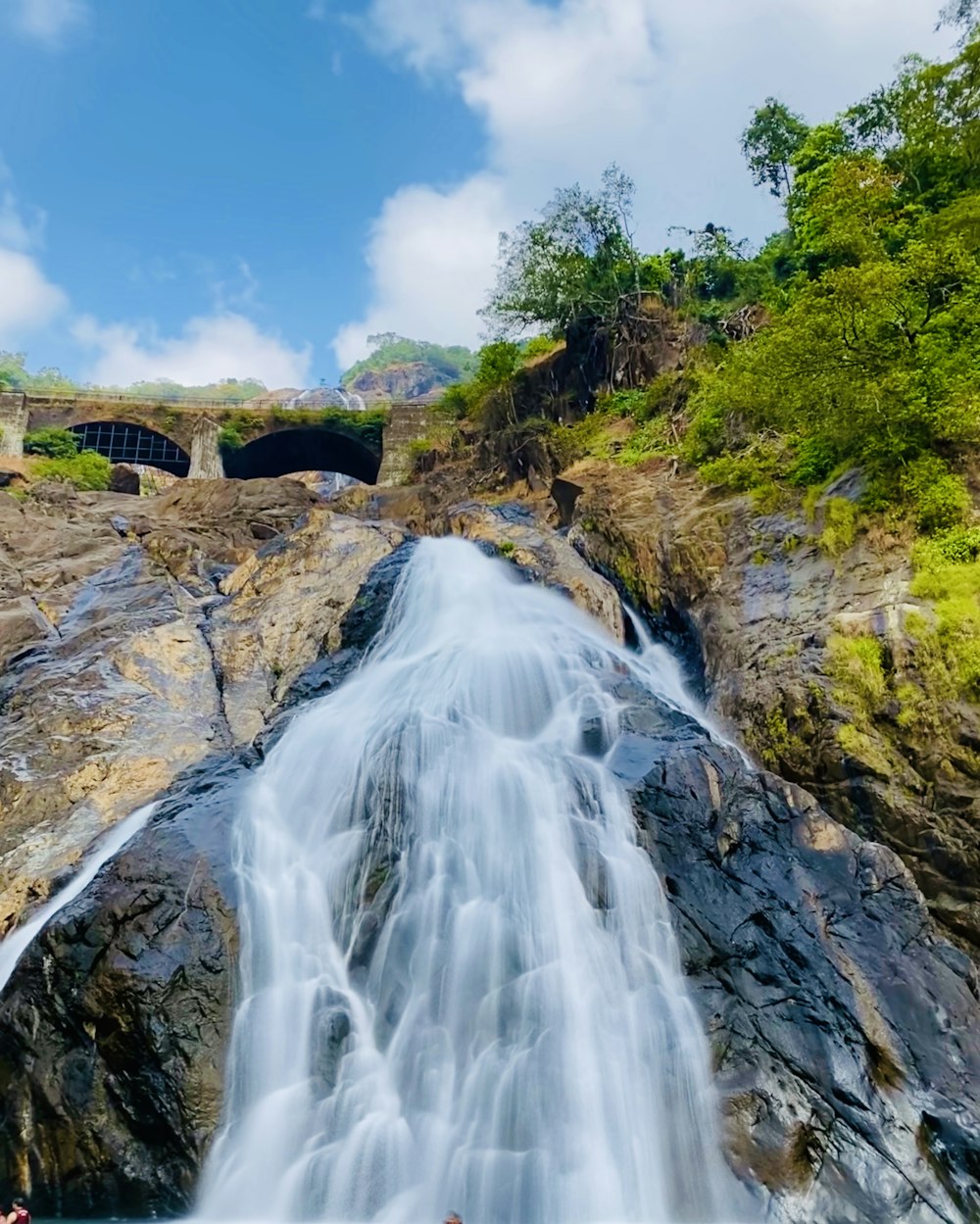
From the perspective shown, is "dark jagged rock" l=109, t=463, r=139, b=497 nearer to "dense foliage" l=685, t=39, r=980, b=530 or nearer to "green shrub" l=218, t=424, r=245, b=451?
"green shrub" l=218, t=424, r=245, b=451

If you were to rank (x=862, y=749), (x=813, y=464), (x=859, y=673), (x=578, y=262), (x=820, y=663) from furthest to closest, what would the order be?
1. (x=578, y=262)
2. (x=813, y=464)
3. (x=820, y=663)
4. (x=859, y=673)
5. (x=862, y=749)

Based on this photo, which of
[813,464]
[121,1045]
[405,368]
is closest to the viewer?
[121,1045]

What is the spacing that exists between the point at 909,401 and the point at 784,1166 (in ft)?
35.4

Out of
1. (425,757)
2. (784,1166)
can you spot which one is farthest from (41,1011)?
(784,1166)

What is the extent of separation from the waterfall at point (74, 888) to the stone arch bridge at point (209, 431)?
25108mm

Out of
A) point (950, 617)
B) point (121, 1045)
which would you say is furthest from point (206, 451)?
point (121, 1045)

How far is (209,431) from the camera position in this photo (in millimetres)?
37500

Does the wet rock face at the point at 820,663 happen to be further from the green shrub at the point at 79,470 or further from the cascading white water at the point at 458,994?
the green shrub at the point at 79,470

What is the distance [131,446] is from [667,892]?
37.8 meters

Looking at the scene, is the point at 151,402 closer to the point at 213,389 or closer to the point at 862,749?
the point at 862,749

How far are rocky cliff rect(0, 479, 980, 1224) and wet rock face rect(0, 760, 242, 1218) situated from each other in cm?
2

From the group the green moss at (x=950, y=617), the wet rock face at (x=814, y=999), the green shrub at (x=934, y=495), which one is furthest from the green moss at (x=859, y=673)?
the green shrub at (x=934, y=495)

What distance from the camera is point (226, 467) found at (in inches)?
1523

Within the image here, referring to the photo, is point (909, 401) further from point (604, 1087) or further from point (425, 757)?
point (604, 1087)
